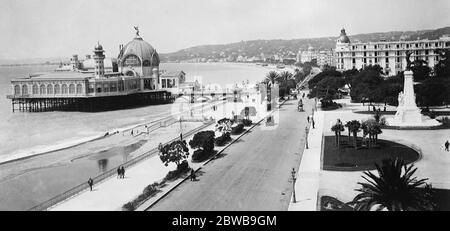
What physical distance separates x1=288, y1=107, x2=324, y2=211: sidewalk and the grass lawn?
0.79 metres

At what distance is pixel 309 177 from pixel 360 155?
22.8 ft

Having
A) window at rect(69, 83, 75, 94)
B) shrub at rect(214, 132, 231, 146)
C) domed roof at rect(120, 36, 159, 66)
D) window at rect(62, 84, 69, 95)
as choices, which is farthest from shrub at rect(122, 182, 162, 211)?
domed roof at rect(120, 36, 159, 66)

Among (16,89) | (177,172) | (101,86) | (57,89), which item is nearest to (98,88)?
(101,86)

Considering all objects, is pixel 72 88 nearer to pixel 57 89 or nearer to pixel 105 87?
pixel 57 89

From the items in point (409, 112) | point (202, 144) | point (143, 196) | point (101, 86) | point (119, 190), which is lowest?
point (119, 190)

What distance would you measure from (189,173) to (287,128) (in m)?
22.2

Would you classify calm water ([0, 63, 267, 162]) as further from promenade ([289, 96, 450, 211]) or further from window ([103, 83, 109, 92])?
promenade ([289, 96, 450, 211])

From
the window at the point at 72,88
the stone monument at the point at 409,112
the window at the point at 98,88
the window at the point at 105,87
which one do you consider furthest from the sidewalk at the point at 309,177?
the window at the point at 72,88

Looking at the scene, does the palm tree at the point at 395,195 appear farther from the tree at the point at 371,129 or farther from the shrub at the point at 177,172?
the tree at the point at 371,129

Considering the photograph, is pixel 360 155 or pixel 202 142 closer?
pixel 360 155

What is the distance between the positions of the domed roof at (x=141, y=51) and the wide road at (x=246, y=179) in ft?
225

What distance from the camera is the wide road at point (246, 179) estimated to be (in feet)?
77.9

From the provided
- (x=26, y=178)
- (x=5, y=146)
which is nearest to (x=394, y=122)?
(x=26, y=178)

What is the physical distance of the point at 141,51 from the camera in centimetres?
10762
